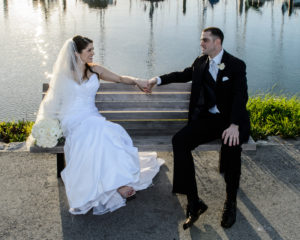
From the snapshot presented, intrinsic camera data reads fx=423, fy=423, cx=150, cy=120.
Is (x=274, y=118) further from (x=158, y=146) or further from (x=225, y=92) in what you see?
(x=158, y=146)

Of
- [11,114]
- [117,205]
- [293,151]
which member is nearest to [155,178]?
[117,205]

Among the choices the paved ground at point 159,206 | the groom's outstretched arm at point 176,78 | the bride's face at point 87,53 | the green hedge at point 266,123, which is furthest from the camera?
the green hedge at point 266,123

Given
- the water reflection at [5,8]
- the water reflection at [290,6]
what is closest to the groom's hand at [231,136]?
the water reflection at [5,8]

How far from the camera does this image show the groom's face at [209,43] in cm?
464

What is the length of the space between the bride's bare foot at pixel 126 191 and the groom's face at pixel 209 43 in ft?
5.73

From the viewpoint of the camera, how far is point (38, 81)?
1092 centimetres

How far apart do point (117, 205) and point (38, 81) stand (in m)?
7.30

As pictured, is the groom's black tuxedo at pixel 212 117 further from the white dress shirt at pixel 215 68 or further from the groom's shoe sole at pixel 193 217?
the groom's shoe sole at pixel 193 217

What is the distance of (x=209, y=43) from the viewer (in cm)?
467

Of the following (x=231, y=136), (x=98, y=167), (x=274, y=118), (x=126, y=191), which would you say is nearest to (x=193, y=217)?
(x=126, y=191)

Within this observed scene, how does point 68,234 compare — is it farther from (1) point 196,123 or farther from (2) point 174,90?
(2) point 174,90

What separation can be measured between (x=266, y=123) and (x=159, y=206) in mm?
2970

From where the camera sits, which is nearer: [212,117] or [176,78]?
[212,117]

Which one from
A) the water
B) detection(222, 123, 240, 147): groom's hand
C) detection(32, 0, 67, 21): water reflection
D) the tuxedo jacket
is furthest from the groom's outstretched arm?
detection(32, 0, 67, 21): water reflection
